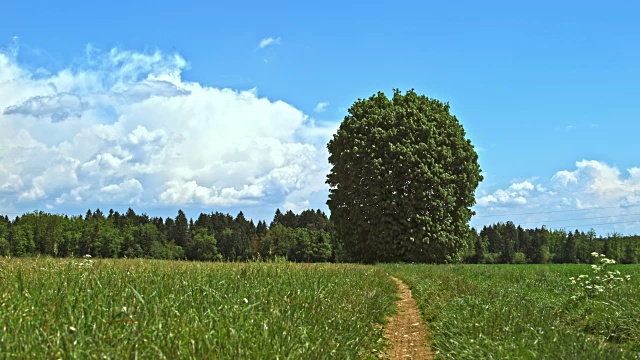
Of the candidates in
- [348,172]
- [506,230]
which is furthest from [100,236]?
[506,230]

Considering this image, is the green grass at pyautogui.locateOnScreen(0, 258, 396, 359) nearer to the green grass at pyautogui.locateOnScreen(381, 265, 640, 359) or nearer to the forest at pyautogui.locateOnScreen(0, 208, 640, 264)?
the green grass at pyautogui.locateOnScreen(381, 265, 640, 359)

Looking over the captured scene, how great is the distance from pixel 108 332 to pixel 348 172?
3494 cm

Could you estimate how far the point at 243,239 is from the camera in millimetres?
91688

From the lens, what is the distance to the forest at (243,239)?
160 ft

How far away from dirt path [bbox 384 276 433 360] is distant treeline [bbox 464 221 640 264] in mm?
68369

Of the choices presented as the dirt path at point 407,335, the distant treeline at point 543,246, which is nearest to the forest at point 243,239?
the distant treeline at point 543,246

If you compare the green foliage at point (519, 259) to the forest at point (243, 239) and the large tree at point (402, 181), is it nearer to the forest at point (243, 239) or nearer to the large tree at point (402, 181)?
the forest at point (243, 239)

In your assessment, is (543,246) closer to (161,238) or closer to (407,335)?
(161,238)

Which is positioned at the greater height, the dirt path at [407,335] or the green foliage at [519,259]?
the green foliage at [519,259]

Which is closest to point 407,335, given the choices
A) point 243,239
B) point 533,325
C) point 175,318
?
point 533,325

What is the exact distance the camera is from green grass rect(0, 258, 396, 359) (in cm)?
516

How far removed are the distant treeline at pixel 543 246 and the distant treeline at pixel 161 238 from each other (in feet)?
86.8

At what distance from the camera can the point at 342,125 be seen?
41.7 meters

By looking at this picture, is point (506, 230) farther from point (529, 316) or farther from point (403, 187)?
point (529, 316)
